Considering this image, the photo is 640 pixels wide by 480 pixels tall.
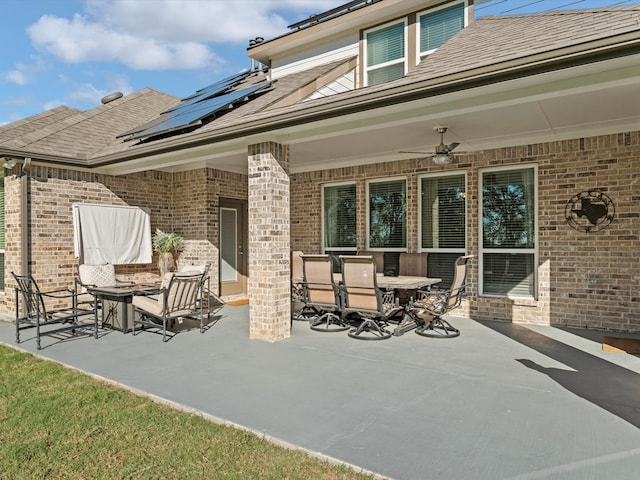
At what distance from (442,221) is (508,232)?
1165 mm

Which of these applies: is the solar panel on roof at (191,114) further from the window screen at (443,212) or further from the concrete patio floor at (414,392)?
the window screen at (443,212)

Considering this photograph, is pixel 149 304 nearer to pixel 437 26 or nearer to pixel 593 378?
pixel 593 378

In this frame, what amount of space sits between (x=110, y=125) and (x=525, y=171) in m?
8.68

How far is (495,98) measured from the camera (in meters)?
4.57

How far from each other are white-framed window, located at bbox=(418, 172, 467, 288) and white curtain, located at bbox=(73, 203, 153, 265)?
5708mm

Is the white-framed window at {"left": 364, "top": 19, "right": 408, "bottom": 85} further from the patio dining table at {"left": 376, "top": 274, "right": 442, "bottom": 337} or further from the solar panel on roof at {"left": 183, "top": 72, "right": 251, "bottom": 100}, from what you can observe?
the patio dining table at {"left": 376, "top": 274, "right": 442, "bottom": 337}

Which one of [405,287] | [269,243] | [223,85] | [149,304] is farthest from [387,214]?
[223,85]

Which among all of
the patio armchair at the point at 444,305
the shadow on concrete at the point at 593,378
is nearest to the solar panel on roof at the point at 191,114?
the patio armchair at the point at 444,305

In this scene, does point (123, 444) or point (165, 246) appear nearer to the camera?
point (123, 444)

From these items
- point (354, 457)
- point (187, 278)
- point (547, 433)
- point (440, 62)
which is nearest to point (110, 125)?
point (187, 278)

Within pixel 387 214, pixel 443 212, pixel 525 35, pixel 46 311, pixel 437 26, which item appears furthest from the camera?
pixel 387 214

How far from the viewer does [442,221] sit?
318 inches

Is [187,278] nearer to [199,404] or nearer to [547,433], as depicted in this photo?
[199,404]

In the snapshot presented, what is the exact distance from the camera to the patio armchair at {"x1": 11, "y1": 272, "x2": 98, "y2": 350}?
6.22m
